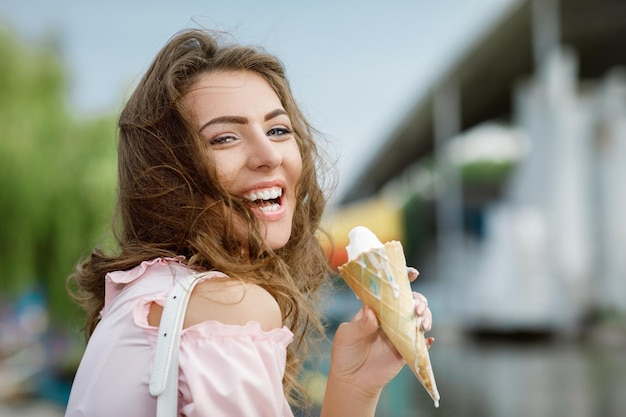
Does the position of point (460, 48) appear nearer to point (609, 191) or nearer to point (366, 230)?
point (609, 191)

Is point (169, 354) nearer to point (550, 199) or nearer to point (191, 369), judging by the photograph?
point (191, 369)

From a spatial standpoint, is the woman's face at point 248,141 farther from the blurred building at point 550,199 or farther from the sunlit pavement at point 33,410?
the blurred building at point 550,199

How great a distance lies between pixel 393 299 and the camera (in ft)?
5.45

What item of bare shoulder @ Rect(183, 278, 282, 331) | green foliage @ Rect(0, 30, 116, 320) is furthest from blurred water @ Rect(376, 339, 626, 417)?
bare shoulder @ Rect(183, 278, 282, 331)

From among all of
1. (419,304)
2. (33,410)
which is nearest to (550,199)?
(33,410)

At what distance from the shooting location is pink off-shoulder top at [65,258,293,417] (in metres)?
1.29

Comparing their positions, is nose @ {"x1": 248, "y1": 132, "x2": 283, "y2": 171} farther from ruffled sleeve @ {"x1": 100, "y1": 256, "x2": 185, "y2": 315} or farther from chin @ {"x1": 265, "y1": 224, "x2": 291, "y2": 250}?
ruffled sleeve @ {"x1": 100, "y1": 256, "x2": 185, "y2": 315}

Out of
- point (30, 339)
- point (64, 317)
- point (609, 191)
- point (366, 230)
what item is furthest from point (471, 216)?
point (366, 230)

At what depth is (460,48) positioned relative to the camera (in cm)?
2942

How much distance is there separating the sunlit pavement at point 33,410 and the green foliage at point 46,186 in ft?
4.18

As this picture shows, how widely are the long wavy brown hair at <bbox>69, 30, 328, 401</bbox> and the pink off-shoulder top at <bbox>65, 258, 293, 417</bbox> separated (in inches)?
6.3

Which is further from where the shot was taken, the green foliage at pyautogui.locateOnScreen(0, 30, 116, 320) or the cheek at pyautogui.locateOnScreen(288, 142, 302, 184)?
the green foliage at pyautogui.locateOnScreen(0, 30, 116, 320)

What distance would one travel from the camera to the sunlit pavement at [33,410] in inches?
407

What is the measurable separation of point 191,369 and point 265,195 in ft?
1.48
